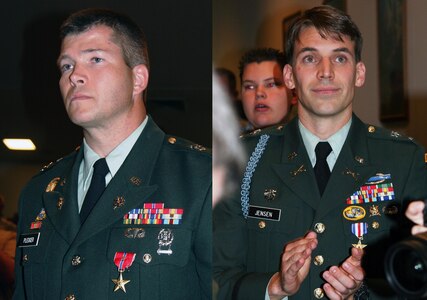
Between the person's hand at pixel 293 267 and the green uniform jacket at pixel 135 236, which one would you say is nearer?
the person's hand at pixel 293 267

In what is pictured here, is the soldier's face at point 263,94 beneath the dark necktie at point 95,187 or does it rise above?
above

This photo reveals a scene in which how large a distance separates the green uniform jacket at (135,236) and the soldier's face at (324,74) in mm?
251

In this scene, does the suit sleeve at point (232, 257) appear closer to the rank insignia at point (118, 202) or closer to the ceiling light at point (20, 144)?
the rank insignia at point (118, 202)

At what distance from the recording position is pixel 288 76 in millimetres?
797

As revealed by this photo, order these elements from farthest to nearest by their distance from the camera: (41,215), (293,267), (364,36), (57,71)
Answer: (57,71)
(41,215)
(364,36)
(293,267)

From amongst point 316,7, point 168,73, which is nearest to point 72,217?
point 168,73

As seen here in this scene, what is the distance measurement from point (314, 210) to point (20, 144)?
674 mm

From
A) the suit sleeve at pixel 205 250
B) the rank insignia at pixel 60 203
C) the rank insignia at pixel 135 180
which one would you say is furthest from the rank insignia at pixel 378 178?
the rank insignia at pixel 60 203

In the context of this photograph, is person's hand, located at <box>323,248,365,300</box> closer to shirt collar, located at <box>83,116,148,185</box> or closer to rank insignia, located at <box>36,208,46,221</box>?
shirt collar, located at <box>83,116,148,185</box>

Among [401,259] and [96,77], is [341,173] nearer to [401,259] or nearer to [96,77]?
[401,259]

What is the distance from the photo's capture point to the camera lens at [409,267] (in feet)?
1.83

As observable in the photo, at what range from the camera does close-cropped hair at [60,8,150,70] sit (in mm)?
981

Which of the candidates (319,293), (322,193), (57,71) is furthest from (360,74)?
(57,71)

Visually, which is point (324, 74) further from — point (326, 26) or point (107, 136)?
point (107, 136)
